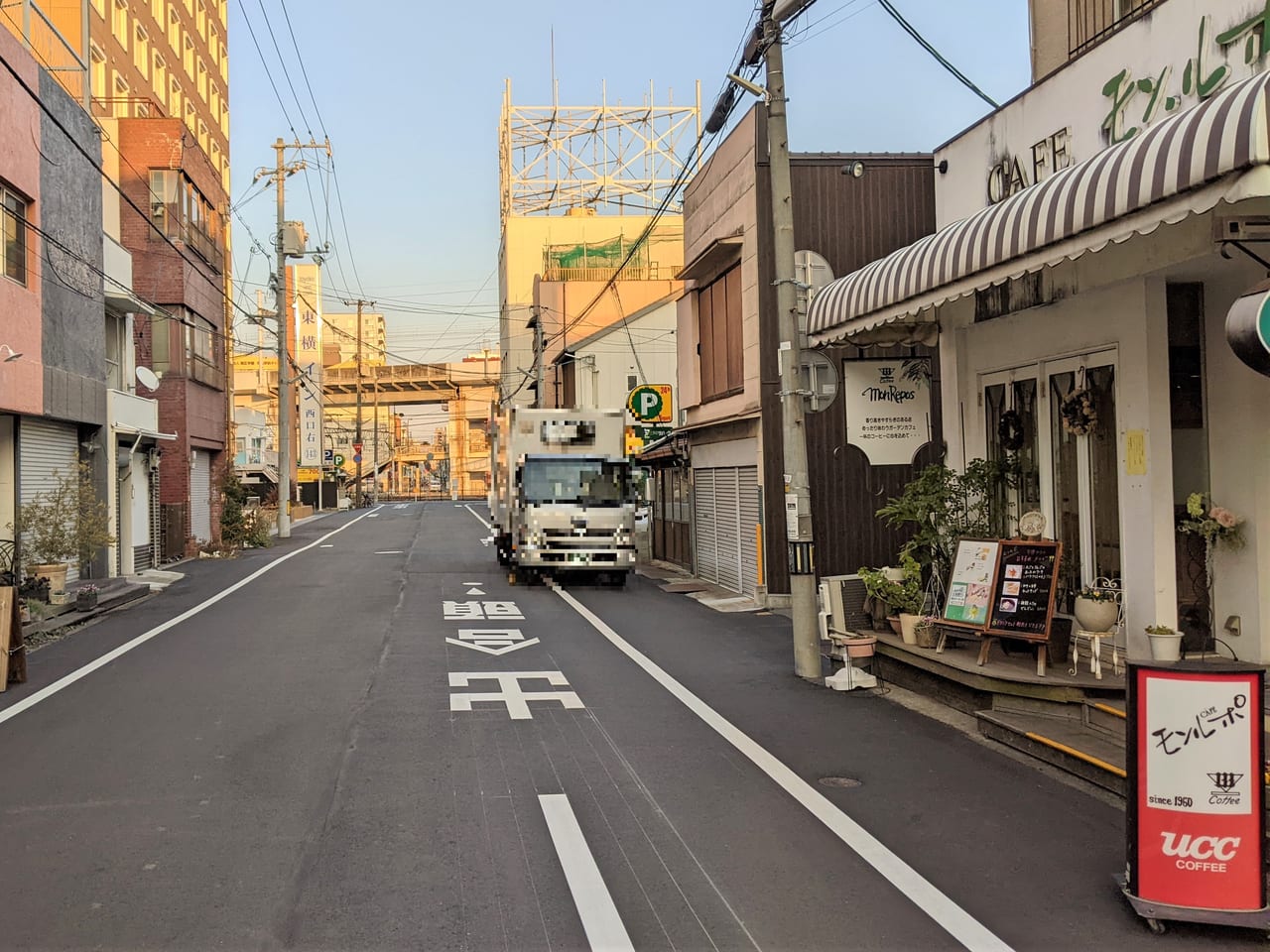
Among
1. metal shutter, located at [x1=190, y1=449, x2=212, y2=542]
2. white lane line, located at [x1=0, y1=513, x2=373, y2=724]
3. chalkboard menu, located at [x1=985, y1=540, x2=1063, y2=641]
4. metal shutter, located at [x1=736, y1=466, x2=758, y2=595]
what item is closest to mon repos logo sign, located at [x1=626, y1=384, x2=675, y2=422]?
metal shutter, located at [x1=736, y1=466, x2=758, y2=595]

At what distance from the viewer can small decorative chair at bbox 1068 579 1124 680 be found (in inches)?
340

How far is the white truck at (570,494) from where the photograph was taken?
21.8 m

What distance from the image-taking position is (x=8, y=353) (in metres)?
17.5

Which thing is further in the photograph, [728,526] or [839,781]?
[728,526]

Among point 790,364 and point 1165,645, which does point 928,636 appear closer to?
point 1165,645

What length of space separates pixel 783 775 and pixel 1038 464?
15.8 feet

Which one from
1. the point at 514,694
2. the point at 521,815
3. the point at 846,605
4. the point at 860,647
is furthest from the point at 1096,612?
the point at 514,694

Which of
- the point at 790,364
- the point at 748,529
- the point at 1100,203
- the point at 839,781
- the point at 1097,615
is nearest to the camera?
the point at 1100,203

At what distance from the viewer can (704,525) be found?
22.9 metres

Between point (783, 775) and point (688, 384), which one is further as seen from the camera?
point (688, 384)

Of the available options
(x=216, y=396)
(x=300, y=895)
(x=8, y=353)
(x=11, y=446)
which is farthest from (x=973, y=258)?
(x=216, y=396)

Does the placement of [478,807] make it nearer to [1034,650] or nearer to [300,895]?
[300,895]

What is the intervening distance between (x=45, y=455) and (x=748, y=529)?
13.0 m

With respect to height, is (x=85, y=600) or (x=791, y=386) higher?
(x=791, y=386)
